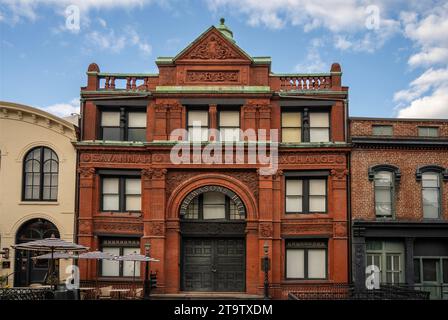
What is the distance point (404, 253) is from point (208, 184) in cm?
1099

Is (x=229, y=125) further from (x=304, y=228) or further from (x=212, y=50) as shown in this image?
(x=304, y=228)

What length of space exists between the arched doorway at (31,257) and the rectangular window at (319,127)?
15.0m

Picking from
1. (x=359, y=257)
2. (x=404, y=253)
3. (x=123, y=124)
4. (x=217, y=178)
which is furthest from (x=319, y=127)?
(x=123, y=124)

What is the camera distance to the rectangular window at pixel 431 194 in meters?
30.0

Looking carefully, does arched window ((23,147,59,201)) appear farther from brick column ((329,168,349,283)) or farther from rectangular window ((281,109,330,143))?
brick column ((329,168,349,283))

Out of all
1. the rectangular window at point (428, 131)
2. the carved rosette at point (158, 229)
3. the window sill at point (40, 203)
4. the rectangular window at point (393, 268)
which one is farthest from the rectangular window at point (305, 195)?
the window sill at point (40, 203)

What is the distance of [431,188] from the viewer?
3016cm

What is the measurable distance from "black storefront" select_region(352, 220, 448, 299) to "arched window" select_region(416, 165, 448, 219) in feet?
3.16

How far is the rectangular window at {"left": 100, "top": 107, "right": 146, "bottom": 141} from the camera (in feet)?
102

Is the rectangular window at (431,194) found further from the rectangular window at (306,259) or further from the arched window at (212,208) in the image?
the arched window at (212,208)

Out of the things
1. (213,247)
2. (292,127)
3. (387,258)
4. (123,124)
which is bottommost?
(387,258)

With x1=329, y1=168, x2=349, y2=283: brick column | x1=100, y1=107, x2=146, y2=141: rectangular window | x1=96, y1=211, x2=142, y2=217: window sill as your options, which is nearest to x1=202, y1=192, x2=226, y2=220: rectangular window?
x1=96, y1=211, x2=142, y2=217: window sill
